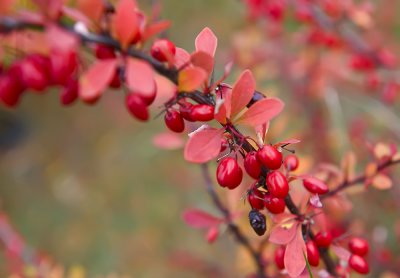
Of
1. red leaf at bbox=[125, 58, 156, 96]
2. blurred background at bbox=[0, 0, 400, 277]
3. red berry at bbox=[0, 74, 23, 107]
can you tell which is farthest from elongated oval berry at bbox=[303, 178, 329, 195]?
blurred background at bbox=[0, 0, 400, 277]

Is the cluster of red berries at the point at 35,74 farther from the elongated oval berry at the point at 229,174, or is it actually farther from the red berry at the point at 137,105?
the elongated oval berry at the point at 229,174

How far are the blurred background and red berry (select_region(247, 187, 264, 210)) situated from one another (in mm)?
1163

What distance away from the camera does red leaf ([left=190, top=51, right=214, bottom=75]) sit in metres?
0.60

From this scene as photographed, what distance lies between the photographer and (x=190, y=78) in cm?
58

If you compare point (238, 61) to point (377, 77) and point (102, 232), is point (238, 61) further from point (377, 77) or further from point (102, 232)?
point (102, 232)

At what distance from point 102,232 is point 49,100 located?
39.7 inches

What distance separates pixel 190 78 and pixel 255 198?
188mm

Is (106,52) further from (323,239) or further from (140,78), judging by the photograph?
(323,239)

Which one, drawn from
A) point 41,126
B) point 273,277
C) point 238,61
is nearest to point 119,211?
point 41,126

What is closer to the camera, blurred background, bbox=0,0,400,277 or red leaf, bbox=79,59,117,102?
red leaf, bbox=79,59,117,102

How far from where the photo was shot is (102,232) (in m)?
2.57

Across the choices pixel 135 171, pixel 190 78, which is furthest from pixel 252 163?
pixel 135 171

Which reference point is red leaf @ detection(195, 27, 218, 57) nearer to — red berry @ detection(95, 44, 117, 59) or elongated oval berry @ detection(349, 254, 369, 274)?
red berry @ detection(95, 44, 117, 59)

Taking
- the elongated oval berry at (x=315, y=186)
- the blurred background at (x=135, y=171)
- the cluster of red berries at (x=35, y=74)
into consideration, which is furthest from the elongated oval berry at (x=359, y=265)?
the blurred background at (x=135, y=171)
